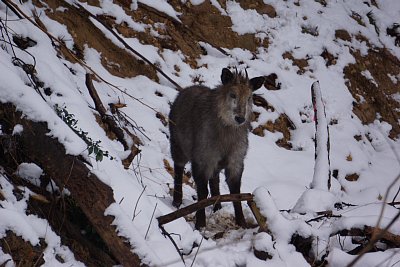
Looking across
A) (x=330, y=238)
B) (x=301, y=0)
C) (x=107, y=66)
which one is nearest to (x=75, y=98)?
(x=330, y=238)

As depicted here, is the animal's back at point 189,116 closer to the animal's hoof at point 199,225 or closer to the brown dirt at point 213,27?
A: the animal's hoof at point 199,225

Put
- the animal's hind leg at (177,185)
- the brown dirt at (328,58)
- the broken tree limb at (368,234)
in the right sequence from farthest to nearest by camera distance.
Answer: the brown dirt at (328,58) → the animal's hind leg at (177,185) → the broken tree limb at (368,234)

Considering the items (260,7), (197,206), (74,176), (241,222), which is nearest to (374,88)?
(260,7)

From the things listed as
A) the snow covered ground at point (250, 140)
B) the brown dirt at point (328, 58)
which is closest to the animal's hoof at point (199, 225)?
the snow covered ground at point (250, 140)

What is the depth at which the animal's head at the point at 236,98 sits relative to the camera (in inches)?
199

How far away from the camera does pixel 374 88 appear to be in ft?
33.4

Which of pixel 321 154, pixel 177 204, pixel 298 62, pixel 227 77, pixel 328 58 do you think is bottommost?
pixel 177 204

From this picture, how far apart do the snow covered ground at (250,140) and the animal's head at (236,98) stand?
952 mm

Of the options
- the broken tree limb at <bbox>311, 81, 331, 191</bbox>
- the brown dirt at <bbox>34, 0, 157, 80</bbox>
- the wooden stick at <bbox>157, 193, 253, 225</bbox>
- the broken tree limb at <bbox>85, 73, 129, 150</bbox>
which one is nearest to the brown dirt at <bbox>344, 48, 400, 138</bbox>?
the brown dirt at <bbox>34, 0, 157, 80</bbox>

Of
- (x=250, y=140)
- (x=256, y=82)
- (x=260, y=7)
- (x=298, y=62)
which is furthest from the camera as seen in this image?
(x=260, y=7)

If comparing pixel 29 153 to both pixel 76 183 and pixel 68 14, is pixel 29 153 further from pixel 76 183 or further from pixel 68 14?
pixel 68 14

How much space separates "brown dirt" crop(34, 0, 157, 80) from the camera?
727 centimetres

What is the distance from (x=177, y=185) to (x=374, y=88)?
6085mm

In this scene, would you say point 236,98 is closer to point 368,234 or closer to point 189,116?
point 189,116
